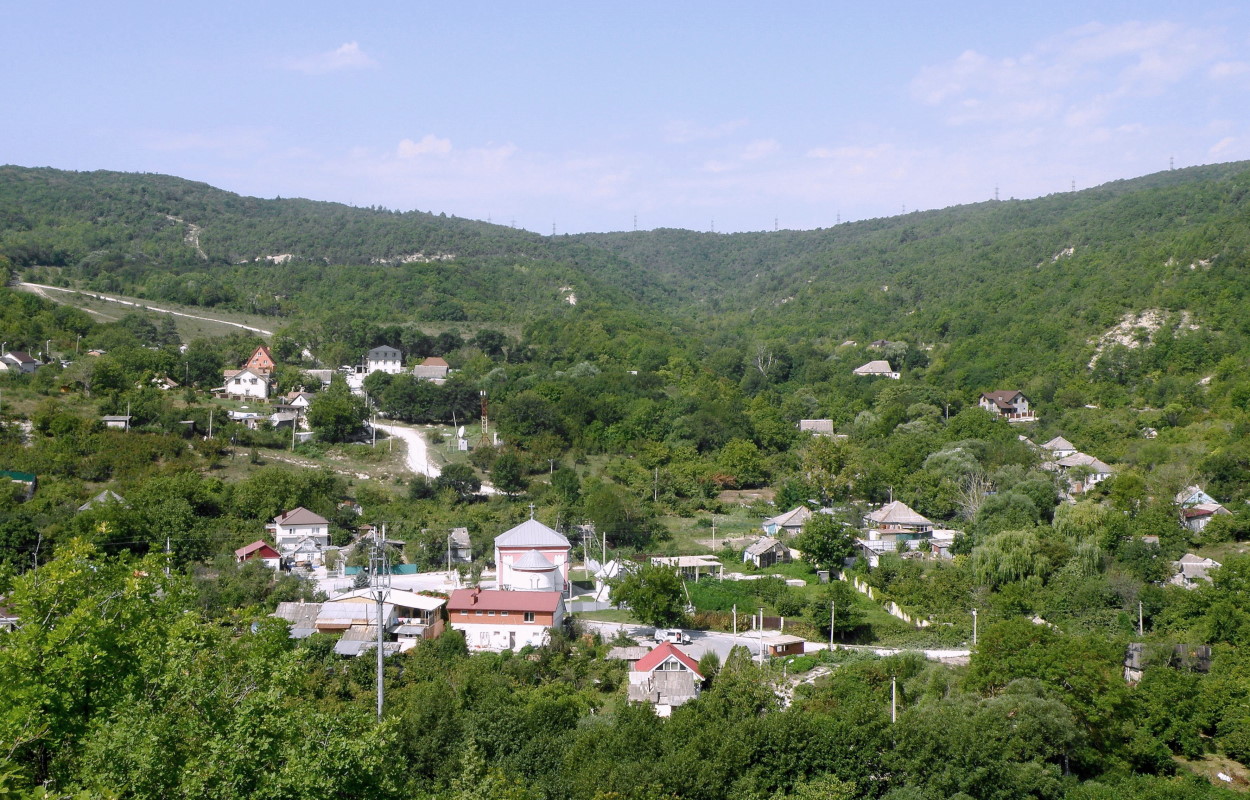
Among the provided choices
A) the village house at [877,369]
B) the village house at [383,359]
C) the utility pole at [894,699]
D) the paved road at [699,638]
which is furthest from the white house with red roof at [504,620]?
the village house at [877,369]

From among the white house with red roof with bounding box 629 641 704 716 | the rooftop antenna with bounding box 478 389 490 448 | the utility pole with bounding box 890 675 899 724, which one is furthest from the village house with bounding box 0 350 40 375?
the utility pole with bounding box 890 675 899 724

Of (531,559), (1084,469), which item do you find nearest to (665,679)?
(531,559)

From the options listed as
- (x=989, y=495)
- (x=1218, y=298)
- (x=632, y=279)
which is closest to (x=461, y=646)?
(x=989, y=495)

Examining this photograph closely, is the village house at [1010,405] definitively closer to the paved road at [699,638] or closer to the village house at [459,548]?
the village house at [459,548]

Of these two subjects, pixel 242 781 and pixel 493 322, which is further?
pixel 493 322

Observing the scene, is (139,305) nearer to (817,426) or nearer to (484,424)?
(484,424)

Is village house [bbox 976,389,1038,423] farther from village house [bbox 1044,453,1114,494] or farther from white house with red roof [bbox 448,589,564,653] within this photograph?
white house with red roof [bbox 448,589,564,653]

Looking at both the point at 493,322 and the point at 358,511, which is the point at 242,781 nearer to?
the point at 358,511
